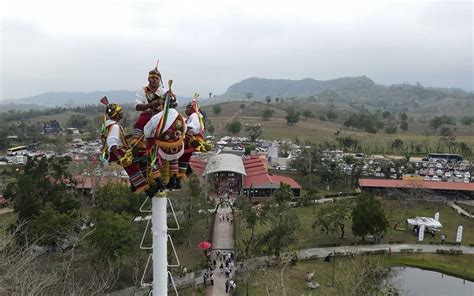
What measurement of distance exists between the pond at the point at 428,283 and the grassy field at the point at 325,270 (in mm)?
468

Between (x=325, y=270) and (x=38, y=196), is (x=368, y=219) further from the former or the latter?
(x=38, y=196)

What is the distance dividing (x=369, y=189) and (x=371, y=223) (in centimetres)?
1953

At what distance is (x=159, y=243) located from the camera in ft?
27.1

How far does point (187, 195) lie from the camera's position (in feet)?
128

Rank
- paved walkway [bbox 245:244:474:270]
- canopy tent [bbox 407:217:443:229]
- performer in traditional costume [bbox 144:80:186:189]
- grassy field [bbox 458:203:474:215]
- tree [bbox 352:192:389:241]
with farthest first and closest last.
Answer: grassy field [bbox 458:203:474:215] → canopy tent [bbox 407:217:443:229] → tree [bbox 352:192:389:241] → paved walkway [bbox 245:244:474:270] → performer in traditional costume [bbox 144:80:186:189]

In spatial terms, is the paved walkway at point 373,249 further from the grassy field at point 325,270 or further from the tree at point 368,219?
the tree at point 368,219

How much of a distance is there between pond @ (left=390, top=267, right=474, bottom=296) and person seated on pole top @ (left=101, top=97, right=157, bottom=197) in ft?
85.3

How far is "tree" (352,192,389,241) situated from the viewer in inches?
1435

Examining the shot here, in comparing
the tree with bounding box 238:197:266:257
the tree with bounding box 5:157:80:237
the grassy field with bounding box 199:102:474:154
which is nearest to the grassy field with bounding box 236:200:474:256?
the tree with bounding box 238:197:266:257

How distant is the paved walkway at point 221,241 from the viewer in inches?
1122

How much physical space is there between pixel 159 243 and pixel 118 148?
200 centimetres

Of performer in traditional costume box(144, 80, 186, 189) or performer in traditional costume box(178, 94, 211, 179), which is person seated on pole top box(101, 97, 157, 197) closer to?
performer in traditional costume box(144, 80, 186, 189)

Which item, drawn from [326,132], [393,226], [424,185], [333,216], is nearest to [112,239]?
[333,216]

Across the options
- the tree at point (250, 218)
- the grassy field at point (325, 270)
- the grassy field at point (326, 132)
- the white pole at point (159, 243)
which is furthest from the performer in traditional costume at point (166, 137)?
the grassy field at point (326, 132)
